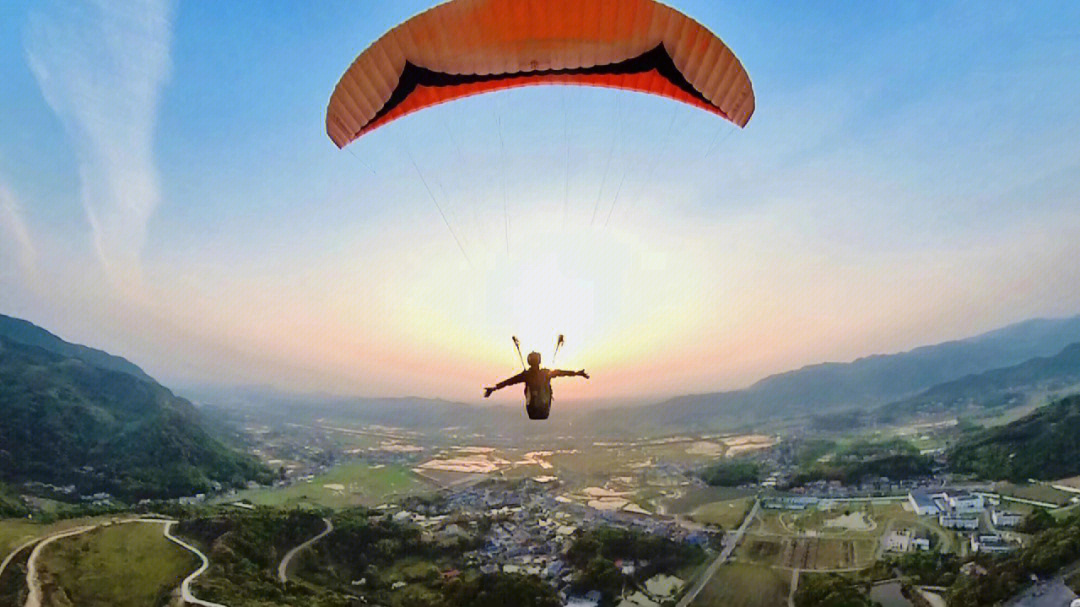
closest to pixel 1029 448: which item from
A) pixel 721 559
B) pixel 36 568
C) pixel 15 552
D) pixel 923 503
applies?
pixel 923 503

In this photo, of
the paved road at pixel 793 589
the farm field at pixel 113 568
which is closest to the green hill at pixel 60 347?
the farm field at pixel 113 568

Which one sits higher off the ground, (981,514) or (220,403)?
(220,403)

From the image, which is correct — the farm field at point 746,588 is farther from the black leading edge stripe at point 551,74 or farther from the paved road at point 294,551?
the black leading edge stripe at point 551,74

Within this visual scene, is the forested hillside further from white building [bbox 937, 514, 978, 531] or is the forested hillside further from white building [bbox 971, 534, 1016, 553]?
white building [bbox 971, 534, 1016, 553]

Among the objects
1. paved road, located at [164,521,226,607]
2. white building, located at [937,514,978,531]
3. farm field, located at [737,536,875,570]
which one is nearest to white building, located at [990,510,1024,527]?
white building, located at [937,514,978,531]

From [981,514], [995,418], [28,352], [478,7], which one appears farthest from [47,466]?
[995,418]

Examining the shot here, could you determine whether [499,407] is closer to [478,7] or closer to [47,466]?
[47,466]
